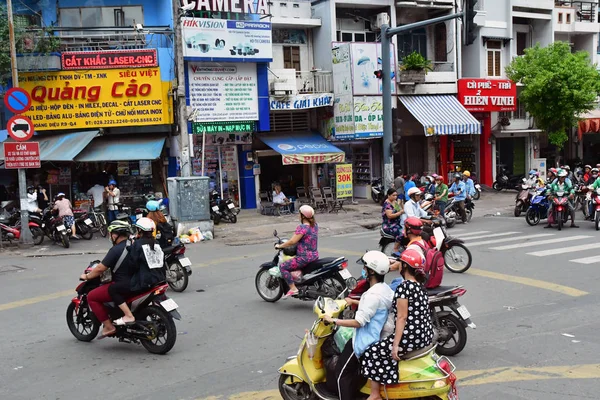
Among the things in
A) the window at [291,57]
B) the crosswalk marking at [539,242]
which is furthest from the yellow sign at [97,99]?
the crosswalk marking at [539,242]

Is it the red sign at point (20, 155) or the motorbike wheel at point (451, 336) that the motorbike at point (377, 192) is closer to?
the red sign at point (20, 155)

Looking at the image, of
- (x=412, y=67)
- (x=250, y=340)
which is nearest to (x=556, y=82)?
(x=412, y=67)

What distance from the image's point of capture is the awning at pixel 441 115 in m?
24.5

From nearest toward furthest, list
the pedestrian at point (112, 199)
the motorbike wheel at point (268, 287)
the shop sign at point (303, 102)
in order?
the motorbike wheel at point (268, 287) < the pedestrian at point (112, 199) < the shop sign at point (303, 102)

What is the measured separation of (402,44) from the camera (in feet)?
87.7

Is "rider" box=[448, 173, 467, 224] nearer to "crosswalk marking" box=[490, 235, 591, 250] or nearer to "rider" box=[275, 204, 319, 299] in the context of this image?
"crosswalk marking" box=[490, 235, 591, 250]

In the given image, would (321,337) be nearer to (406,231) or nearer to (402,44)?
(406,231)

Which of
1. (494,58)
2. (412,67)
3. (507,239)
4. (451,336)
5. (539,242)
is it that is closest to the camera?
(451,336)

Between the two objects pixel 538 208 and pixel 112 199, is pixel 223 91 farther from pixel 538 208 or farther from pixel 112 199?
pixel 538 208

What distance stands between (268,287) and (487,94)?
780 inches

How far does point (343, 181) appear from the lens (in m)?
22.8

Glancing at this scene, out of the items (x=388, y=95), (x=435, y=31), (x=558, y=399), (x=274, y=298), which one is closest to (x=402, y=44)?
(x=435, y=31)

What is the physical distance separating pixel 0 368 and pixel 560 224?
1421 cm

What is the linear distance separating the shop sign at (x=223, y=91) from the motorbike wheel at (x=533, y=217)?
30.9ft
